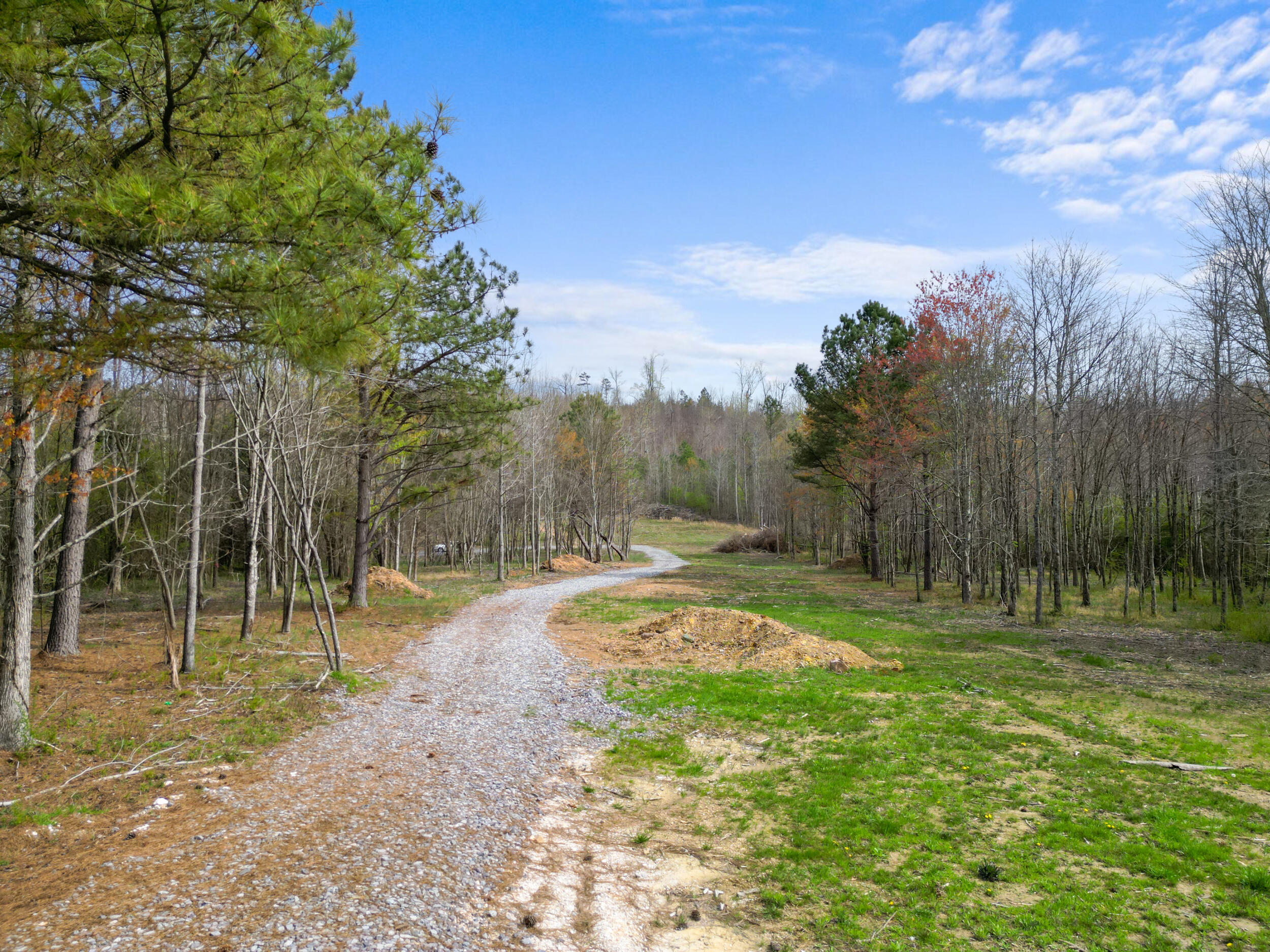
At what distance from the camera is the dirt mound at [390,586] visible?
771 inches

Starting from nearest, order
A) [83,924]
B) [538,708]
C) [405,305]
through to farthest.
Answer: [83,924], [405,305], [538,708]

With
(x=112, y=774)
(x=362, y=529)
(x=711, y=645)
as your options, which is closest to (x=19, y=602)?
(x=112, y=774)

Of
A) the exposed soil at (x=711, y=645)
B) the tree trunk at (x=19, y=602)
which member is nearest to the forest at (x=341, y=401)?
the tree trunk at (x=19, y=602)

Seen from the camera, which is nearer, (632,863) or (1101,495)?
(632,863)

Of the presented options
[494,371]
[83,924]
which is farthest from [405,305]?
[494,371]

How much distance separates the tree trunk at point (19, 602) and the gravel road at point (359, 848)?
1.67 meters

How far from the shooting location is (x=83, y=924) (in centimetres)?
369

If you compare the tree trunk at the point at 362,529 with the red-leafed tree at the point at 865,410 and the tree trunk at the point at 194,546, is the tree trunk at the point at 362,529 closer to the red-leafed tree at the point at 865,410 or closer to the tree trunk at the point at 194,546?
the tree trunk at the point at 194,546

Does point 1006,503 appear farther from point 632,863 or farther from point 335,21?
point 335,21

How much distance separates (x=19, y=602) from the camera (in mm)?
5871

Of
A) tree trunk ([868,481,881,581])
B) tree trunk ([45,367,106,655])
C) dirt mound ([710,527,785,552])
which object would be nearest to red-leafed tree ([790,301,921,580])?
tree trunk ([868,481,881,581])

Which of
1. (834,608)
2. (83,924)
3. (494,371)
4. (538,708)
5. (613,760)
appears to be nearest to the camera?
(83,924)

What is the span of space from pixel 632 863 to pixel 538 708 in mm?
4211

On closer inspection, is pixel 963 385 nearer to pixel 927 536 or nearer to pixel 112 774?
pixel 927 536
